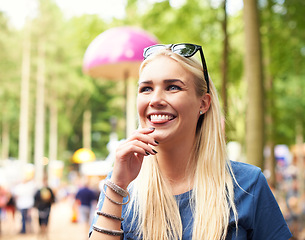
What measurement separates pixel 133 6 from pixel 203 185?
7.80 meters

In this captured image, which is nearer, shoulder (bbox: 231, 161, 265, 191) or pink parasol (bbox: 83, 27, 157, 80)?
shoulder (bbox: 231, 161, 265, 191)

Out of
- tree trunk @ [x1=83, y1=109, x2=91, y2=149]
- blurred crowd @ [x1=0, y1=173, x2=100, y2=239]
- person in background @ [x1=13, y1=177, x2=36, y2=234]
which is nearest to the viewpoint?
blurred crowd @ [x1=0, y1=173, x2=100, y2=239]

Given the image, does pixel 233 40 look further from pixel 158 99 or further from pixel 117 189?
pixel 117 189

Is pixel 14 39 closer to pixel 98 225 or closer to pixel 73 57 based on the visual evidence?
pixel 73 57

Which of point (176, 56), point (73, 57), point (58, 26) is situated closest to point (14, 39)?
point (58, 26)

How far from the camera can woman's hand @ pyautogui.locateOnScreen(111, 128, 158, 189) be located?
66.8 inches

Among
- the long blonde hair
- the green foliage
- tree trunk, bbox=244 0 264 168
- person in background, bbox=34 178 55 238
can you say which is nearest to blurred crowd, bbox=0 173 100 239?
person in background, bbox=34 178 55 238

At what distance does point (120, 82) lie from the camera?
3559 centimetres

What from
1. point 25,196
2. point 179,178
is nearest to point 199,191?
point 179,178

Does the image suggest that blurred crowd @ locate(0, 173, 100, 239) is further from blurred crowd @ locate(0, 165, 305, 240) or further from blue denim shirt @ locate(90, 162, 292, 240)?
blue denim shirt @ locate(90, 162, 292, 240)

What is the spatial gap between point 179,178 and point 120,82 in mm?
34001

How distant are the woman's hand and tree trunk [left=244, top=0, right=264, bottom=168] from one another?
3701mm

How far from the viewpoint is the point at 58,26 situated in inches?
1251

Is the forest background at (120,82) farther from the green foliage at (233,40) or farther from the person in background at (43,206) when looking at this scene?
the person in background at (43,206)
